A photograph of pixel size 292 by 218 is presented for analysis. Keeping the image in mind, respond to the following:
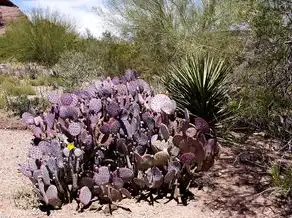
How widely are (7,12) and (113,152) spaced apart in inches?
1768

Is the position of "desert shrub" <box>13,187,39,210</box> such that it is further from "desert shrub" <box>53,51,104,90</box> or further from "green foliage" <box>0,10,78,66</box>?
"green foliage" <box>0,10,78,66</box>

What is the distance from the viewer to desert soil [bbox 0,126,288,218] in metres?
5.16

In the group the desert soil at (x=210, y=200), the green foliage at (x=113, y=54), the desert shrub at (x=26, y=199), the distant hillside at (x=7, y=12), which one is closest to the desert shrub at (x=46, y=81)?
the green foliage at (x=113, y=54)

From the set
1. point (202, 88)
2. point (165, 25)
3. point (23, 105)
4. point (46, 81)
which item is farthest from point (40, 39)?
point (202, 88)

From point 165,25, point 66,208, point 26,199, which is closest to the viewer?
point 66,208

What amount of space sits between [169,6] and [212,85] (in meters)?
9.42

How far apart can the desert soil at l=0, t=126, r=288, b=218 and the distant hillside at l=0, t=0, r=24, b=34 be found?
40.2 m

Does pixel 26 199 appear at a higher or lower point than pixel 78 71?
lower

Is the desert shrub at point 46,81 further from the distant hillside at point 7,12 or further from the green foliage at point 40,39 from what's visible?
the distant hillside at point 7,12

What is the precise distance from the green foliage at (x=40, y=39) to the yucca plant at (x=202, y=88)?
16.8 meters

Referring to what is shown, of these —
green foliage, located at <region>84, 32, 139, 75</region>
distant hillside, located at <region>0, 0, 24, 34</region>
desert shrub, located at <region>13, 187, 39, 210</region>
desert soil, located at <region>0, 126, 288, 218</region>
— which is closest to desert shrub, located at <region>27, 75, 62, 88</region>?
green foliage, located at <region>84, 32, 139, 75</region>

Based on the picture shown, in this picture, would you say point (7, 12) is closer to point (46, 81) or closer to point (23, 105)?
point (46, 81)

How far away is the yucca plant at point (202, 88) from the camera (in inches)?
292

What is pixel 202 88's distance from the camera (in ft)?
24.3
